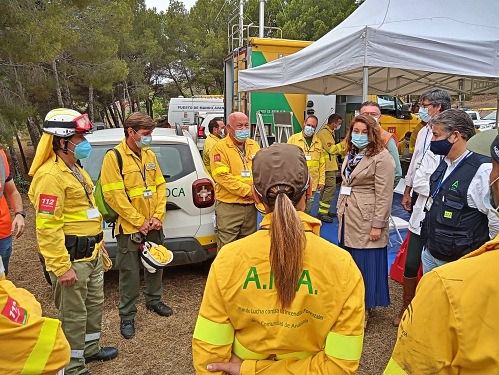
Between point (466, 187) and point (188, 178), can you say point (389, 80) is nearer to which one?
point (188, 178)

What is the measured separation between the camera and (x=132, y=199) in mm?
3594

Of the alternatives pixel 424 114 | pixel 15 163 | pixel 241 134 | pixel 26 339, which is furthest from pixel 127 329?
pixel 15 163

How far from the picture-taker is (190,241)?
4.30m

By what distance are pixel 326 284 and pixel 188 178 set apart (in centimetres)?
306

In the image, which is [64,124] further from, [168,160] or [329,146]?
[329,146]

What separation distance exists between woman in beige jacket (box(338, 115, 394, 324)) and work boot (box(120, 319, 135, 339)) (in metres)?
1.93

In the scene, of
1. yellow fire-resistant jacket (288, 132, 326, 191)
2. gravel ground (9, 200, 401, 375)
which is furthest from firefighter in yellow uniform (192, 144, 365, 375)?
yellow fire-resistant jacket (288, 132, 326, 191)

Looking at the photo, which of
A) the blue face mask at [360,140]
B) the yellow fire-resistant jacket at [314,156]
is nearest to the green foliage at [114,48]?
the yellow fire-resistant jacket at [314,156]

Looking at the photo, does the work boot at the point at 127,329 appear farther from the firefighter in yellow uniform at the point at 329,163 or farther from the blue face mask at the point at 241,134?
the firefighter in yellow uniform at the point at 329,163

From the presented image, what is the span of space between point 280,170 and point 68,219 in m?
1.93

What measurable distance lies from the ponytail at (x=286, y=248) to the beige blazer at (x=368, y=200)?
86.5 inches

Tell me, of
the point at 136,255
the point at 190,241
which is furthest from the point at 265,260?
the point at 190,241

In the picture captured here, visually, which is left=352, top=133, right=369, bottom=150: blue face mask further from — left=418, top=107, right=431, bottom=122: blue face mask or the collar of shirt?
left=418, top=107, right=431, bottom=122: blue face mask

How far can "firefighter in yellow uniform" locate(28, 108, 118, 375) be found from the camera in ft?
8.87
